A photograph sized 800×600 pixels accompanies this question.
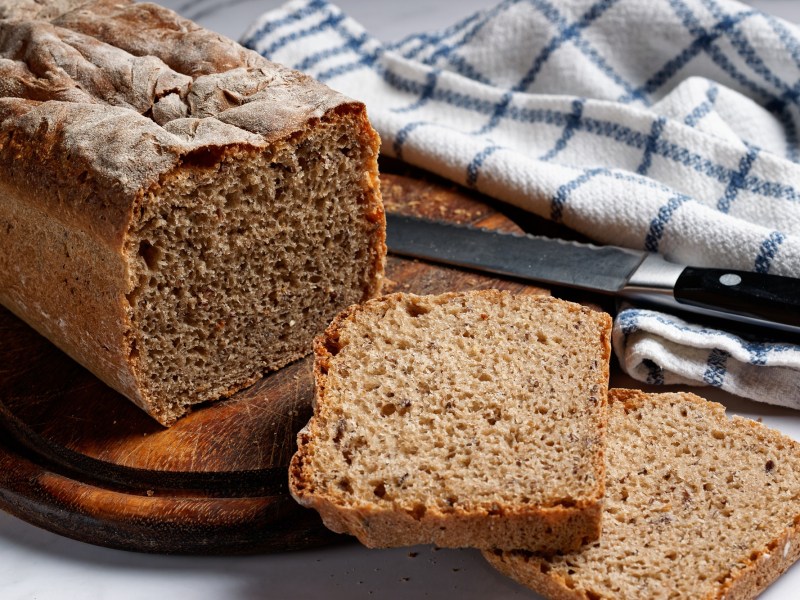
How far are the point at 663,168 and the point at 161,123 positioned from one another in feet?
6.79

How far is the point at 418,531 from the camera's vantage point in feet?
8.12

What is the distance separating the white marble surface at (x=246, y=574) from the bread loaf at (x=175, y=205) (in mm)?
480

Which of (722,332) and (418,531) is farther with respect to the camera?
(722,332)

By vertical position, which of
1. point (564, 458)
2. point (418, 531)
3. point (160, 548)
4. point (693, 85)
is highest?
point (693, 85)

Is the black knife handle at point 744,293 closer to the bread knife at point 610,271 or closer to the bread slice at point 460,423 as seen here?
the bread knife at point 610,271

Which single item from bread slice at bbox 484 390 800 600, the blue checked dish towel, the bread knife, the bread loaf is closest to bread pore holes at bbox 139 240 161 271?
the bread loaf

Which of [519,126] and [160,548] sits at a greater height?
[519,126]

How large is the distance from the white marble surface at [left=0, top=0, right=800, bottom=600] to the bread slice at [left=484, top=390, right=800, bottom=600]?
0.15 m

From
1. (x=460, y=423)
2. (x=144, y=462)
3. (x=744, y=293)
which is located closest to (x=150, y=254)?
(x=144, y=462)

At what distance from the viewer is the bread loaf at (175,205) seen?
2754 millimetres

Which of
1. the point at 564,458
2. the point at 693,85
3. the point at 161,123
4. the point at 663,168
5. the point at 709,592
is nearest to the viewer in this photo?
the point at 709,592

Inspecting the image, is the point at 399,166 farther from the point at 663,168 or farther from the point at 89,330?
the point at 89,330

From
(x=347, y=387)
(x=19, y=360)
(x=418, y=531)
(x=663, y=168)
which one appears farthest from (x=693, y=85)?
(x=19, y=360)

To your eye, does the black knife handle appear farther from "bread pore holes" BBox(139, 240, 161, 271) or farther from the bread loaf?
"bread pore holes" BBox(139, 240, 161, 271)
